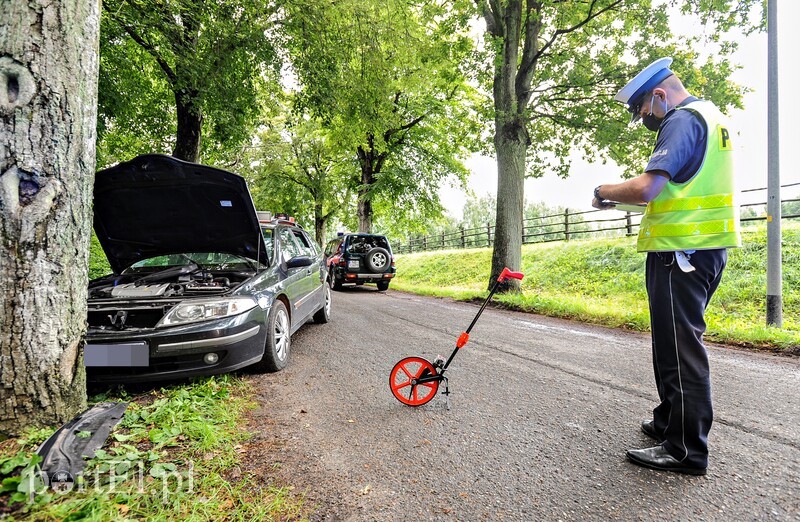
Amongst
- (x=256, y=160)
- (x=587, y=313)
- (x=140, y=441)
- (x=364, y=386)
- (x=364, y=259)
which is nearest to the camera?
(x=140, y=441)

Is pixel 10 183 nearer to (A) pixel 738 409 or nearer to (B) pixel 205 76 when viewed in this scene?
(A) pixel 738 409

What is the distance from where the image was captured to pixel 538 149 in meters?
11.6

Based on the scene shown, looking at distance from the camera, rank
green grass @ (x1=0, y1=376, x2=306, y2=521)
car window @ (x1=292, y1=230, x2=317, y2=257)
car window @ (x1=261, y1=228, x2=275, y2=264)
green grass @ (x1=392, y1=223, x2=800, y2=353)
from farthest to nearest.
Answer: car window @ (x1=292, y1=230, x2=317, y2=257) → green grass @ (x1=392, y1=223, x2=800, y2=353) → car window @ (x1=261, y1=228, x2=275, y2=264) → green grass @ (x1=0, y1=376, x2=306, y2=521)

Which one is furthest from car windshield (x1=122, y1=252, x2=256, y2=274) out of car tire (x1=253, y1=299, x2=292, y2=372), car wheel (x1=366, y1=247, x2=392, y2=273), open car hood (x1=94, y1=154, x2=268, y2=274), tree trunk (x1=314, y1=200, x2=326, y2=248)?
tree trunk (x1=314, y1=200, x2=326, y2=248)

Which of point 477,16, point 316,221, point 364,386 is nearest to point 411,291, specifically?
point 477,16

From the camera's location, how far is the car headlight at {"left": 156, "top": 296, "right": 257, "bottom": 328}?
9.77 ft

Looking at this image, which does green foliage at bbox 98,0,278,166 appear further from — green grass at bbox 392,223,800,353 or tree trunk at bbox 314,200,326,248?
tree trunk at bbox 314,200,326,248

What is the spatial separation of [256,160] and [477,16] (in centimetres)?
1760

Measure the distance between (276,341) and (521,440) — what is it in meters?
2.57

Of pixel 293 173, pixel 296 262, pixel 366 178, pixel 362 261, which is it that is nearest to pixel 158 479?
pixel 296 262

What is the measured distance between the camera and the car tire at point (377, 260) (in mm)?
12477

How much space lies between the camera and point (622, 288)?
9.85 meters

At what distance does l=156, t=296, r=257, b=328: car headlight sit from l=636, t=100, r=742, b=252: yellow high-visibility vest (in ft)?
10.3

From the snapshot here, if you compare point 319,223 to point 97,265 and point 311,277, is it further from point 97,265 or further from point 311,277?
point 311,277
